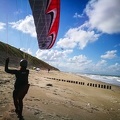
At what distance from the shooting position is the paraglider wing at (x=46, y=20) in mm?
12439

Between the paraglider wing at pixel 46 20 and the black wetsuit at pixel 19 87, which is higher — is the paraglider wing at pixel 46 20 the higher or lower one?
the higher one

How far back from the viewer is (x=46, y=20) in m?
14.0

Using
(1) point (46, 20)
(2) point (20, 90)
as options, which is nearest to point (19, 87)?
(2) point (20, 90)

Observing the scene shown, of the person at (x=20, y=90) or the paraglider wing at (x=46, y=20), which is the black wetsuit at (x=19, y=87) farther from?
the paraglider wing at (x=46, y=20)

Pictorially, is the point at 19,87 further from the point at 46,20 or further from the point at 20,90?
the point at 46,20

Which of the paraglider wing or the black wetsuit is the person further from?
the paraglider wing

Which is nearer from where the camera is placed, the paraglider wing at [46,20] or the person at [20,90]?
the person at [20,90]

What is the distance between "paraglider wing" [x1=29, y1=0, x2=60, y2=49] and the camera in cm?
1244

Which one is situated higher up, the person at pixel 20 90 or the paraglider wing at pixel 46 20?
the paraglider wing at pixel 46 20

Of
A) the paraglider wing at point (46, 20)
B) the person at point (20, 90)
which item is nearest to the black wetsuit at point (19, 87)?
the person at point (20, 90)

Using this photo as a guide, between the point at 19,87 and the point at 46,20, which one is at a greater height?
the point at 46,20

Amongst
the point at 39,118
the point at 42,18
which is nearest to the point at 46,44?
the point at 42,18

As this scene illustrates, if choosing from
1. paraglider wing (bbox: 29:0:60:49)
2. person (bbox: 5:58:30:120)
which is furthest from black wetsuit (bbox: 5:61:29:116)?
paraglider wing (bbox: 29:0:60:49)

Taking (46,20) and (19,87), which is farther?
(46,20)
